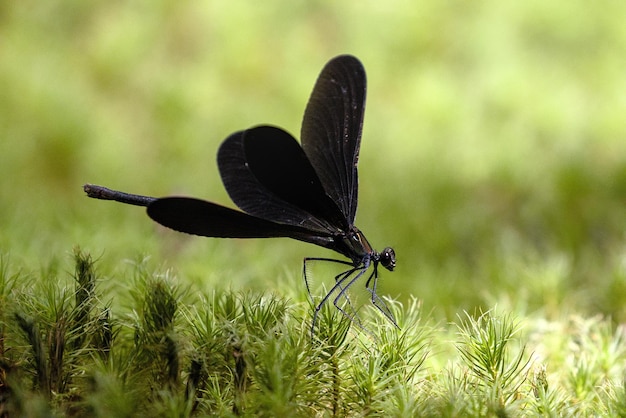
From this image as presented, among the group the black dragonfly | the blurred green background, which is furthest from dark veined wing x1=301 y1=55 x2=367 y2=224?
the blurred green background

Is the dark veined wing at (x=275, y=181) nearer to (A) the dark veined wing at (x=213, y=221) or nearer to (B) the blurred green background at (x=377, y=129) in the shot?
(A) the dark veined wing at (x=213, y=221)

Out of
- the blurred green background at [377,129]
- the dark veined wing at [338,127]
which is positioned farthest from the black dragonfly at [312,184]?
the blurred green background at [377,129]

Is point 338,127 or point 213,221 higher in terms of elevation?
point 338,127

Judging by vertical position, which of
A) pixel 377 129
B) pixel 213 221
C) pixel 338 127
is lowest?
pixel 213 221

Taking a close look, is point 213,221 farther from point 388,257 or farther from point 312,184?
point 388,257

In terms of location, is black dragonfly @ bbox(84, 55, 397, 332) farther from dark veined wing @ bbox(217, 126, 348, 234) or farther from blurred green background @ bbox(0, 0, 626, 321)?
blurred green background @ bbox(0, 0, 626, 321)

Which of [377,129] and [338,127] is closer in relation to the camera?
[338,127]

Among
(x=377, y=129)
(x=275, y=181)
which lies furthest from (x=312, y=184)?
(x=377, y=129)
